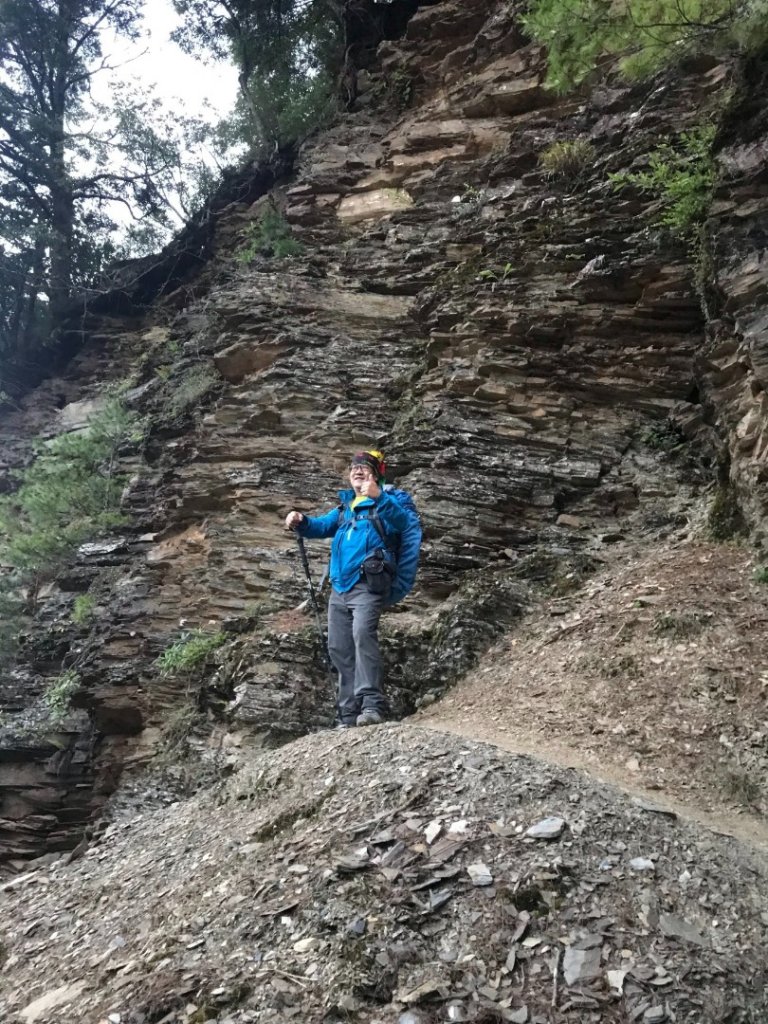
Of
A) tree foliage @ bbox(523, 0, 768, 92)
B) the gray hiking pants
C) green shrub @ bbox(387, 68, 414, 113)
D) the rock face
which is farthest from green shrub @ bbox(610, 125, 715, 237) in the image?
green shrub @ bbox(387, 68, 414, 113)

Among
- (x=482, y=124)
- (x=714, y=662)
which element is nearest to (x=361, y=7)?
(x=482, y=124)

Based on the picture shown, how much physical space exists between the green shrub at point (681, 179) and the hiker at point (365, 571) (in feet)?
17.1

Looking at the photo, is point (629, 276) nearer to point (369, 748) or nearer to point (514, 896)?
point (369, 748)

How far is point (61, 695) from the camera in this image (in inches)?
388

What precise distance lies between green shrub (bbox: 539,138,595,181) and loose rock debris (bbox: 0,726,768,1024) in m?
9.44

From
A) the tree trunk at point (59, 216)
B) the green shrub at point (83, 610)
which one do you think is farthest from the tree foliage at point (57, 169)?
the green shrub at point (83, 610)

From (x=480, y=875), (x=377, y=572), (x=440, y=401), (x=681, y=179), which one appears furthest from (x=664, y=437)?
(x=480, y=875)

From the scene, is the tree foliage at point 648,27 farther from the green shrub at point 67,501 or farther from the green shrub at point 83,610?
the green shrub at point 67,501

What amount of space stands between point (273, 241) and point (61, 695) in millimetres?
9435

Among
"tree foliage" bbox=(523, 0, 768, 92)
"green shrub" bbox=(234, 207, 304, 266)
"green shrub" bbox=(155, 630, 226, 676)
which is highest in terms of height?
"green shrub" bbox=(234, 207, 304, 266)

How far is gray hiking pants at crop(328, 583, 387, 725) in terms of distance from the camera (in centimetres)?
628

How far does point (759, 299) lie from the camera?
6.48 metres

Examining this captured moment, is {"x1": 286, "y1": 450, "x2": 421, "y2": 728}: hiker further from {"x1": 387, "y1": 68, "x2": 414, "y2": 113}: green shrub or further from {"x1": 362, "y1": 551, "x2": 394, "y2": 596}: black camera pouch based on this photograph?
{"x1": 387, "y1": 68, "x2": 414, "y2": 113}: green shrub

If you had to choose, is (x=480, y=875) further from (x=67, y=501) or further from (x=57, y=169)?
(x=57, y=169)
